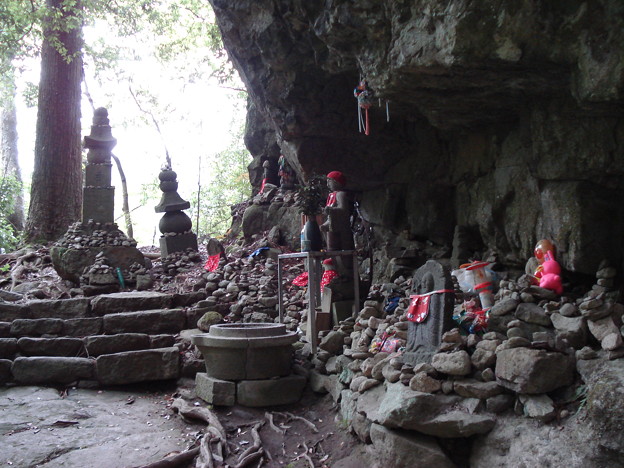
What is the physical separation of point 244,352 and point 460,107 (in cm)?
349

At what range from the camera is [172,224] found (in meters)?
10.9

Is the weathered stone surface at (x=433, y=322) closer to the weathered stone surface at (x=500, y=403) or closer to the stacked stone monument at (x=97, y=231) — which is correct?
the weathered stone surface at (x=500, y=403)

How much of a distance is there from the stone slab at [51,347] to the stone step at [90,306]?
85 cm

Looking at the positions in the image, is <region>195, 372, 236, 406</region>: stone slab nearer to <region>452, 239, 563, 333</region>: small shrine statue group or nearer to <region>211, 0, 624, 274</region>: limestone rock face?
<region>452, 239, 563, 333</region>: small shrine statue group

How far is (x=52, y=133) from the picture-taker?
39.4ft

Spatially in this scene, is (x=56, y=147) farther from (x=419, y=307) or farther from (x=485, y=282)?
(x=485, y=282)

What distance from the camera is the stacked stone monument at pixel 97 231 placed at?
9.13 m

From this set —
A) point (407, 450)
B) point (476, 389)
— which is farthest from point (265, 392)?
point (476, 389)

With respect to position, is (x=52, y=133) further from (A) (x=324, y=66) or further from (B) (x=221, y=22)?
(A) (x=324, y=66)

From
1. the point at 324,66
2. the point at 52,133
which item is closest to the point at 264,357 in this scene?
the point at 324,66

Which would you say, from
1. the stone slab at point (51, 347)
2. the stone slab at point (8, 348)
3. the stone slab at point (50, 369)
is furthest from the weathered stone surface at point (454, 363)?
the stone slab at point (8, 348)

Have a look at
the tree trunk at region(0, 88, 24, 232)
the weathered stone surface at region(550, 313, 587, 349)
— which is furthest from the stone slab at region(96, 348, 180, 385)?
the tree trunk at region(0, 88, 24, 232)

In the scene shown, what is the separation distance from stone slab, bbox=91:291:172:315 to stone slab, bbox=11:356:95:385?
135 cm

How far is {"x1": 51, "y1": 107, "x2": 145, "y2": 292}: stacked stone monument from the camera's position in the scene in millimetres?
9133
